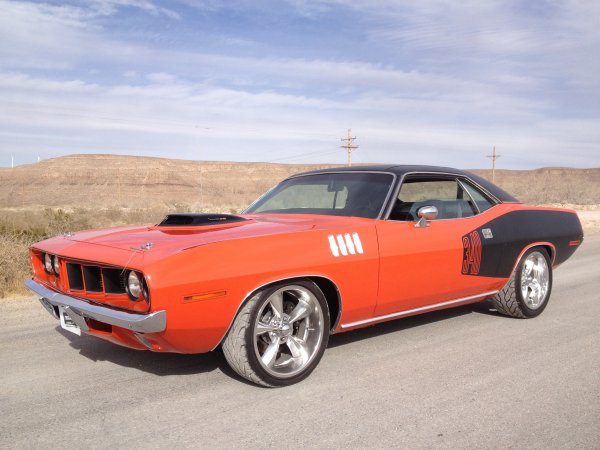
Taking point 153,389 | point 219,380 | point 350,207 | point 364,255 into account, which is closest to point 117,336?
point 153,389

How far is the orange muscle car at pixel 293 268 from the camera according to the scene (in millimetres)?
3291

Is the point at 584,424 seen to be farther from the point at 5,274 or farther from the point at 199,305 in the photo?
the point at 5,274

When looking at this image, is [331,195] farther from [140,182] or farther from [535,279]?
[140,182]

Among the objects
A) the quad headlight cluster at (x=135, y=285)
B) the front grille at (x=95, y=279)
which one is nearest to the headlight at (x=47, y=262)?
the front grille at (x=95, y=279)

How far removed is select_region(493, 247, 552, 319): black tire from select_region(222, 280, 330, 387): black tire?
2330 millimetres

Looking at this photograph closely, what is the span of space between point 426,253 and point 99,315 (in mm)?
2388

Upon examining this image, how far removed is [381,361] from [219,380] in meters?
1.17

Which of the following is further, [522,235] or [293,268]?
[522,235]

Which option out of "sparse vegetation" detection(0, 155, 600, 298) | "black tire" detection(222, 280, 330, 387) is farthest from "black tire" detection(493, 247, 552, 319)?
"sparse vegetation" detection(0, 155, 600, 298)

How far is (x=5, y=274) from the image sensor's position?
7.21 meters

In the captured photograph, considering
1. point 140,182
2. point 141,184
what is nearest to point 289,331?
point 141,184

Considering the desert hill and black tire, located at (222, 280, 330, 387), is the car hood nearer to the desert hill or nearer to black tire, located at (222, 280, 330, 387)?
black tire, located at (222, 280, 330, 387)

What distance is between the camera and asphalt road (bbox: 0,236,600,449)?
2939 mm

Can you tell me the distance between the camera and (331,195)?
4.86 metres
